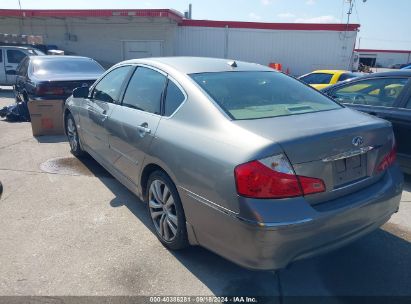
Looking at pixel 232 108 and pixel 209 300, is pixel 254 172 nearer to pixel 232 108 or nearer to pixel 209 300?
pixel 232 108

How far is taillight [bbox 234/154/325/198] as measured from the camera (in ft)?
6.84

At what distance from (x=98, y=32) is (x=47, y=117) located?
17002 millimetres

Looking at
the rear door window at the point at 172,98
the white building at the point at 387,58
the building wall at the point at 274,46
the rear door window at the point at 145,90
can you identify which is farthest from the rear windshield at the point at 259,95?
the white building at the point at 387,58

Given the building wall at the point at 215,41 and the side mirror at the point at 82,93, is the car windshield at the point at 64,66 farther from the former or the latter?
the building wall at the point at 215,41

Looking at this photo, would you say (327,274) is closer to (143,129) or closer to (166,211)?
(166,211)

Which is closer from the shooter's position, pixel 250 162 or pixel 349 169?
pixel 250 162

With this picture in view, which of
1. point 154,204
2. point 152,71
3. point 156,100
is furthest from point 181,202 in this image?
point 152,71

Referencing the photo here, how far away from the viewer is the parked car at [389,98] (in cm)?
439

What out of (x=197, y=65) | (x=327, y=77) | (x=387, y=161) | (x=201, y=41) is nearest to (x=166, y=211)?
(x=197, y=65)

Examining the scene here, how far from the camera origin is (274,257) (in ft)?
7.02

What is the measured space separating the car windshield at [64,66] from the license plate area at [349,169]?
7.33m

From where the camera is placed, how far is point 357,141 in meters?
2.40

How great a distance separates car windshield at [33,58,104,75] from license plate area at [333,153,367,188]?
733cm

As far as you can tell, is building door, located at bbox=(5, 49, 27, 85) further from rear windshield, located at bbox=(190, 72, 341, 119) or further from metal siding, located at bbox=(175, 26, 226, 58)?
rear windshield, located at bbox=(190, 72, 341, 119)
